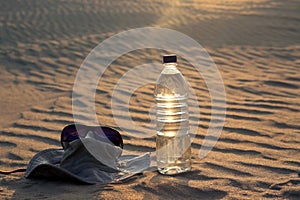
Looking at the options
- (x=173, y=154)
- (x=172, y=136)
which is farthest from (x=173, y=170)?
(x=172, y=136)

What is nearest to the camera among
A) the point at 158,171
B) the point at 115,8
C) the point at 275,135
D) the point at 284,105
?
the point at 158,171

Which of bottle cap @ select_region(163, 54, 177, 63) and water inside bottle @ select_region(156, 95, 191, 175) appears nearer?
bottle cap @ select_region(163, 54, 177, 63)

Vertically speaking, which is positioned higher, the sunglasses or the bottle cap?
the bottle cap

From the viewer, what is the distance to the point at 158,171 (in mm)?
4766

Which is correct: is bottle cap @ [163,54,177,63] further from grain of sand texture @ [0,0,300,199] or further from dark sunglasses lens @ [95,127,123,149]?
grain of sand texture @ [0,0,300,199]

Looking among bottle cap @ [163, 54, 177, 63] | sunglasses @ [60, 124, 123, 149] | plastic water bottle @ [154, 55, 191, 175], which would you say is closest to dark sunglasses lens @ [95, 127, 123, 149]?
sunglasses @ [60, 124, 123, 149]

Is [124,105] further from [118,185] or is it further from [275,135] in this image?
Answer: [118,185]

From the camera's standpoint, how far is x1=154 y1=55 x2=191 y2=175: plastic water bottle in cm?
491

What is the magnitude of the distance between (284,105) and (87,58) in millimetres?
4371

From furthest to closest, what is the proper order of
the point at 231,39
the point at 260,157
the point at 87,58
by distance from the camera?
the point at 231,39 < the point at 87,58 < the point at 260,157

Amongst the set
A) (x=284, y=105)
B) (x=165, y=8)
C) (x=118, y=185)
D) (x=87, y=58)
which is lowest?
(x=118, y=185)

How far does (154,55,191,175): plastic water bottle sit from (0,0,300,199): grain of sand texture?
0.53 feet

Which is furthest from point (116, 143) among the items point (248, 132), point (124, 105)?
point (124, 105)

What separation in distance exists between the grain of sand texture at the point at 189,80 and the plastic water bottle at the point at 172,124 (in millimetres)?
161
